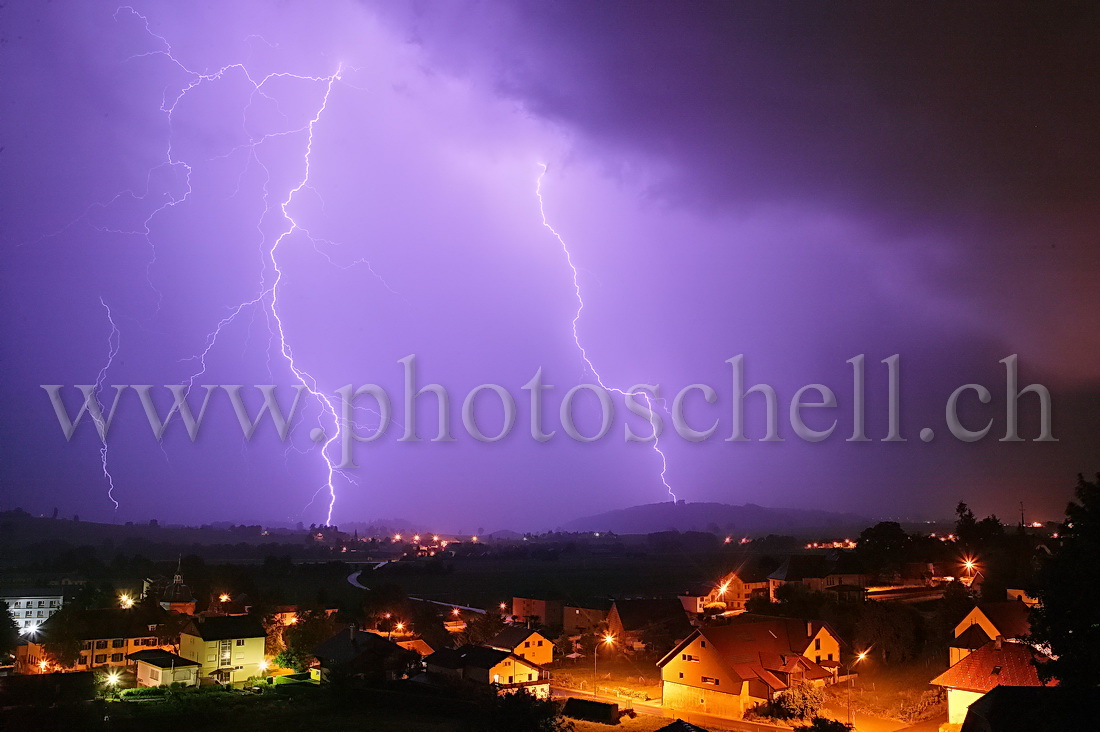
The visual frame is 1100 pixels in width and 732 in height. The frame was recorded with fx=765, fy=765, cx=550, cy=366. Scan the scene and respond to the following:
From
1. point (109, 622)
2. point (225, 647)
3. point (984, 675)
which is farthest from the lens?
point (109, 622)

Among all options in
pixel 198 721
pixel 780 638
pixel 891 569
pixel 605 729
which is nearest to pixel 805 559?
pixel 891 569

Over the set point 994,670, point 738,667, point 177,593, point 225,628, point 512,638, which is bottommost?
point 177,593

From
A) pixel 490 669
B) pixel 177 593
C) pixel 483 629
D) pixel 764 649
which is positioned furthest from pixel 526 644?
pixel 177 593

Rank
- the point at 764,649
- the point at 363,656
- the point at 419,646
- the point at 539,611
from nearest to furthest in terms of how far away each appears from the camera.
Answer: the point at 764,649
the point at 363,656
the point at 419,646
the point at 539,611

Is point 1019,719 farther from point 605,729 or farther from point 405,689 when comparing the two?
point 405,689

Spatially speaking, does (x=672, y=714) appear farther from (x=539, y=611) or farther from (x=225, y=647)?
(x=539, y=611)

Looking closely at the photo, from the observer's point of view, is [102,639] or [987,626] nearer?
[987,626]

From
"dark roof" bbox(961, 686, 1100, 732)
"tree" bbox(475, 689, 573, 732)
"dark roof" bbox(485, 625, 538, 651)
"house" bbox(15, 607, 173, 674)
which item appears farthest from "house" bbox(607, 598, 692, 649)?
"house" bbox(15, 607, 173, 674)
